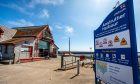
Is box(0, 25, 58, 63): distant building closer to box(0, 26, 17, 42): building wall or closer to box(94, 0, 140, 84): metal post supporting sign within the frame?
box(0, 26, 17, 42): building wall

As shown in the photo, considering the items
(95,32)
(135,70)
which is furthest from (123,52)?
(95,32)

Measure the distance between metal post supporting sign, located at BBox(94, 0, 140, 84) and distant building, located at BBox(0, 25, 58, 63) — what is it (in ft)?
59.6

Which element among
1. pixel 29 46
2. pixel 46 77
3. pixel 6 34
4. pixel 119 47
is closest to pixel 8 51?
pixel 29 46

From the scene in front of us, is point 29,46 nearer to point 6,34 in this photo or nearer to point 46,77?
point 6,34

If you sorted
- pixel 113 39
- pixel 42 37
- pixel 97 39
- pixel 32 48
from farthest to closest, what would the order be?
pixel 42 37, pixel 32 48, pixel 97 39, pixel 113 39

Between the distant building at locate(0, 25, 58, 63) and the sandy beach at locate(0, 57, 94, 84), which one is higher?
the distant building at locate(0, 25, 58, 63)

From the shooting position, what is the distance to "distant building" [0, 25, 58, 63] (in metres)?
22.4

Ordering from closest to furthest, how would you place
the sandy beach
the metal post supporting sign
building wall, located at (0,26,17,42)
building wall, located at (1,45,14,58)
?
the metal post supporting sign → the sandy beach → building wall, located at (1,45,14,58) → building wall, located at (0,26,17,42)

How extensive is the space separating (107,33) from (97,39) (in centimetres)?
99

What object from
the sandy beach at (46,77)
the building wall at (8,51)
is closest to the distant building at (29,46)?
the building wall at (8,51)

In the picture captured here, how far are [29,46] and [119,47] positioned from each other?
2361cm

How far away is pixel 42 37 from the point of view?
30.2 m

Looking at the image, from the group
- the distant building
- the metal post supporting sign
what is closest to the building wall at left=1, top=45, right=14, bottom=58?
the distant building

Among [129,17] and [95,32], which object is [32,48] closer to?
[95,32]
